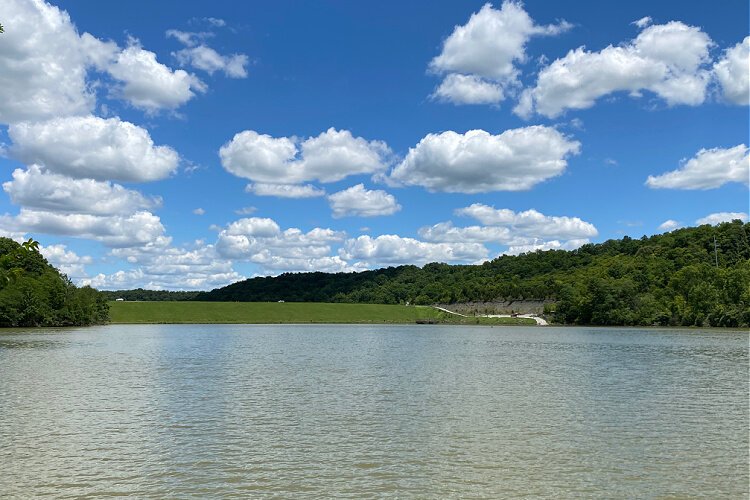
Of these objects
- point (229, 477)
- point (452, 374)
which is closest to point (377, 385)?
point (452, 374)

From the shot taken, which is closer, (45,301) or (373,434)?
(373,434)

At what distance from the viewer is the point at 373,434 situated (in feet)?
73.3

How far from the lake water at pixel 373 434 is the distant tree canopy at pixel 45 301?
110 meters

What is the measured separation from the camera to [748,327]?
138m

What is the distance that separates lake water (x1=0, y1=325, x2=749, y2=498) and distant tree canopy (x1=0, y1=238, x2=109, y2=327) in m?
110

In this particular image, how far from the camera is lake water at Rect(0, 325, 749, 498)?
1616cm

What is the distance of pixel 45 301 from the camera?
14738 cm

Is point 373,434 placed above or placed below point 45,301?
below

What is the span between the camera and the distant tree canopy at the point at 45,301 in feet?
461

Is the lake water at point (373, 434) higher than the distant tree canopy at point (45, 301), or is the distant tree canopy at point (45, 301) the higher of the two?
the distant tree canopy at point (45, 301)

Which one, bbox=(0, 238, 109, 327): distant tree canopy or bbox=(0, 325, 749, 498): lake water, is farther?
bbox=(0, 238, 109, 327): distant tree canopy

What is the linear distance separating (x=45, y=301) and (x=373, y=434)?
147m

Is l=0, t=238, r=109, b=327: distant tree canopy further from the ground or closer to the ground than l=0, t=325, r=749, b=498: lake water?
further from the ground

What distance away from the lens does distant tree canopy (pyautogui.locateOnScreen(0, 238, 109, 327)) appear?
140500 millimetres
